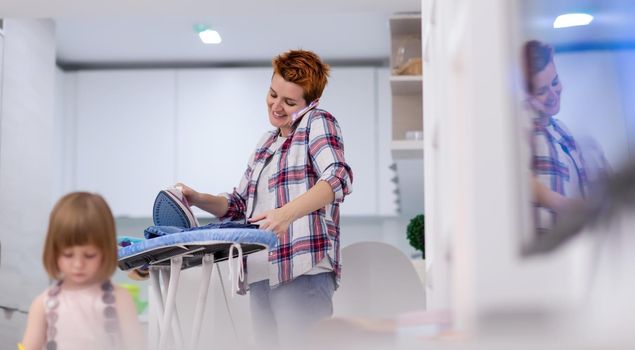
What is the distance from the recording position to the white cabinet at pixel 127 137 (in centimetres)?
525

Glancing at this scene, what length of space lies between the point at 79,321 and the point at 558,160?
2.38 ft

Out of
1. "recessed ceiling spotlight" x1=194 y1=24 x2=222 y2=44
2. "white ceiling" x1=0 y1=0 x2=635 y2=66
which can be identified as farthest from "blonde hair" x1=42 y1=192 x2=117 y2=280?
"recessed ceiling spotlight" x1=194 y1=24 x2=222 y2=44

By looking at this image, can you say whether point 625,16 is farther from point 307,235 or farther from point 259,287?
point 259,287

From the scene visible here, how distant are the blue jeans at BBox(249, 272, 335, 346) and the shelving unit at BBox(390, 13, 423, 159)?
1.95 metres

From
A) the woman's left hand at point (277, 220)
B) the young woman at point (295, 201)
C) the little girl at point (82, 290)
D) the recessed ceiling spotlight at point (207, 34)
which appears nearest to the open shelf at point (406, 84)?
the recessed ceiling spotlight at point (207, 34)

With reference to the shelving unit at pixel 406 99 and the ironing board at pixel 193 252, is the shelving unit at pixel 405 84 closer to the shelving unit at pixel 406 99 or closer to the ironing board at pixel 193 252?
the shelving unit at pixel 406 99

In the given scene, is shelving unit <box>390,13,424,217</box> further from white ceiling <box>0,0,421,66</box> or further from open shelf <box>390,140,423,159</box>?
white ceiling <box>0,0,421,66</box>

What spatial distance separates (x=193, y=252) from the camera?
1.78m

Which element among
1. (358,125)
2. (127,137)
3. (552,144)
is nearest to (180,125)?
(127,137)

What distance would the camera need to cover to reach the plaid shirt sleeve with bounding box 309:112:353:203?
1.87 m

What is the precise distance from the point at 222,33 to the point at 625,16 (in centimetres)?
403

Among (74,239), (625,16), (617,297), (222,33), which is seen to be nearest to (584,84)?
(625,16)

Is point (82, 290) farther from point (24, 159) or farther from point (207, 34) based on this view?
point (207, 34)

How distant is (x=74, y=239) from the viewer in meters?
1.19
